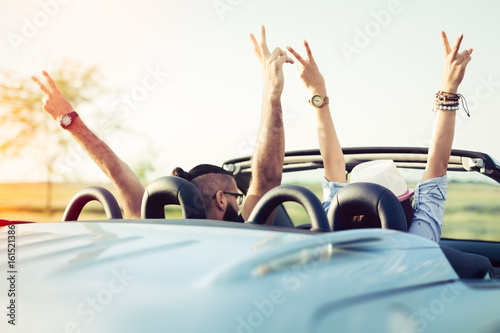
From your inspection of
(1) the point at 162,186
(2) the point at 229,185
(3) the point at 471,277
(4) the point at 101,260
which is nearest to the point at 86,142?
(2) the point at 229,185

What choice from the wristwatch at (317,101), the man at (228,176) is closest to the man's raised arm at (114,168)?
the man at (228,176)

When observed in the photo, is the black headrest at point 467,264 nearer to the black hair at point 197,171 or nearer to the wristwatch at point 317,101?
the black hair at point 197,171

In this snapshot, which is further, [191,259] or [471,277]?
[471,277]

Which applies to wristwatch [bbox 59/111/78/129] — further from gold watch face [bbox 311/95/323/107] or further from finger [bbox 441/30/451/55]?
finger [bbox 441/30/451/55]

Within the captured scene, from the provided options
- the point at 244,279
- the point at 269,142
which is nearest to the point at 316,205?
the point at 244,279

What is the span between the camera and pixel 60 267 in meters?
1.37

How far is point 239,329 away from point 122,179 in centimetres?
221

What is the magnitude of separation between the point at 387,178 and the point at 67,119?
1.89m

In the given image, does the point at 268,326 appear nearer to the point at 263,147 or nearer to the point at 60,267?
the point at 60,267

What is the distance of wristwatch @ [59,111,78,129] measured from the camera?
333 cm

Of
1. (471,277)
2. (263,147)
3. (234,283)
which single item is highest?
(263,147)

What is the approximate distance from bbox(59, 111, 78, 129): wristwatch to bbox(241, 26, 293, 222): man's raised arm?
1.19 meters

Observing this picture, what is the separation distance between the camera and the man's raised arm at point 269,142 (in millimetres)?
2867

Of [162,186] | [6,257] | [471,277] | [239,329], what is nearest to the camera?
[239,329]
